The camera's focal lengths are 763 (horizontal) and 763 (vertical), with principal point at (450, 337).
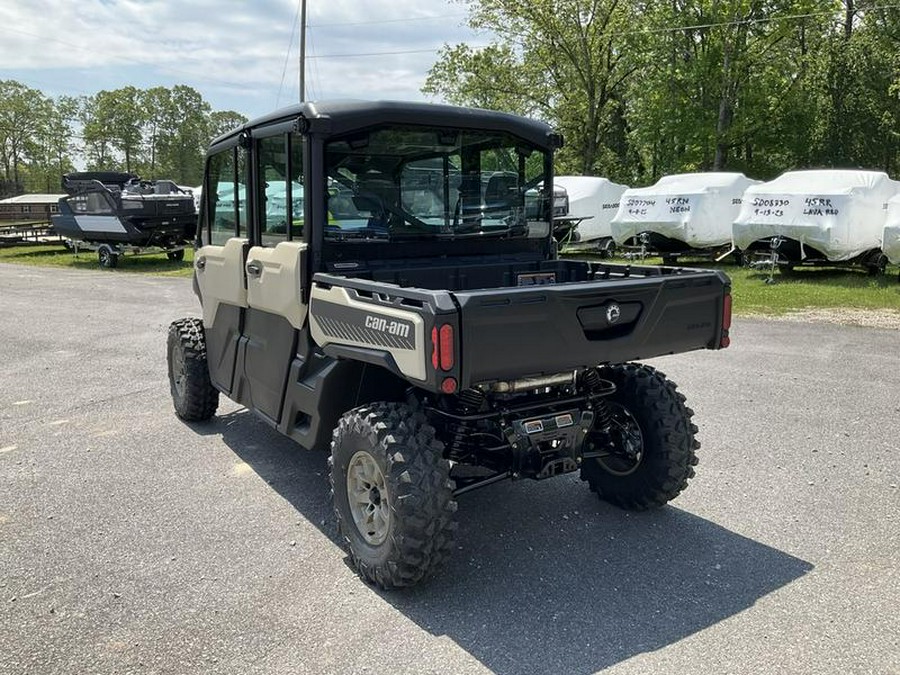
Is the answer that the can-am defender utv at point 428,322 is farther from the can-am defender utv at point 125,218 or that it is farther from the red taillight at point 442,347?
the can-am defender utv at point 125,218

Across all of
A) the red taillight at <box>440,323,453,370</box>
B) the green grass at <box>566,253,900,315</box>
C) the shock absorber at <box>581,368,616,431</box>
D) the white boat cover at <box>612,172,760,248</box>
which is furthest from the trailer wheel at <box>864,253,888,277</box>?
the red taillight at <box>440,323,453,370</box>

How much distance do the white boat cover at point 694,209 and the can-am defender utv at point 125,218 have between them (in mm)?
11874

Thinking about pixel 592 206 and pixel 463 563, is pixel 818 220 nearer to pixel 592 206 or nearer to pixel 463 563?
pixel 592 206

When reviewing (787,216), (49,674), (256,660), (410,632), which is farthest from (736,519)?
(787,216)

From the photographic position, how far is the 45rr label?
323cm

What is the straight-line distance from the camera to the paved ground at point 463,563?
3.04 m

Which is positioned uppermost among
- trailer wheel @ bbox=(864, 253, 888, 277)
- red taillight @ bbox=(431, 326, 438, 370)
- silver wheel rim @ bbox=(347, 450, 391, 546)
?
red taillight @ bbox=(431, 326, 438, 370)

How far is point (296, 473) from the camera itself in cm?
507

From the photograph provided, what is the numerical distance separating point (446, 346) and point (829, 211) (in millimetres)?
13638

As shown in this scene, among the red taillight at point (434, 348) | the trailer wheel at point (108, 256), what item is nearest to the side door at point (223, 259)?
the red taillight at point (434, 348)

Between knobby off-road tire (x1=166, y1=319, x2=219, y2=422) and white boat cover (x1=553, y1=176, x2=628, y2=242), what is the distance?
15.6 meters

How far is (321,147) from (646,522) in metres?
2.71

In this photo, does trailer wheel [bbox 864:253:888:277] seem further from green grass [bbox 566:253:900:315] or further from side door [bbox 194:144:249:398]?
side door [bbox 194:144:249:398]

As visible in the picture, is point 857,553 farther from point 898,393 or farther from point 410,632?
point 898,393
